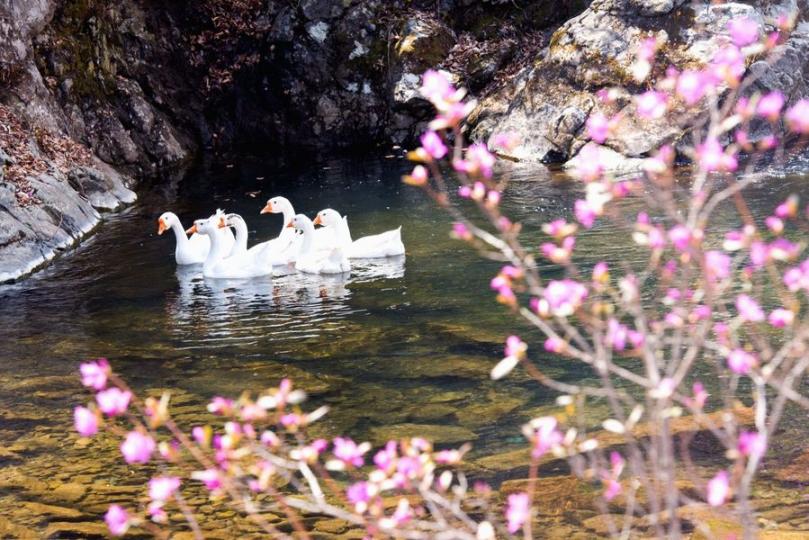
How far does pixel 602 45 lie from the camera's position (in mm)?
19875

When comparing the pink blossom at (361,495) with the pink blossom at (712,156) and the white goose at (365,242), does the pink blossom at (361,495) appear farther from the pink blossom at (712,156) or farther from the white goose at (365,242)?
the white goose at (365,242)

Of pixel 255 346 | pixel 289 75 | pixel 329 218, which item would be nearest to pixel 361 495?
pixel 255 346

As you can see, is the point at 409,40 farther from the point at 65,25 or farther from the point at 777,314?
the point at 777,314

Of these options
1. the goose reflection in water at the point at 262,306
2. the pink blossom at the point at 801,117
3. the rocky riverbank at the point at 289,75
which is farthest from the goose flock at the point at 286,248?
the pink blossom at the point at 801,117

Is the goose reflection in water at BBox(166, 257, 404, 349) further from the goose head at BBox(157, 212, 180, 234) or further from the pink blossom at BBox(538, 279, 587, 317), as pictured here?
the pink blossom at BBox(538, 279, 587, 317)

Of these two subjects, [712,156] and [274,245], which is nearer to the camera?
[712,156]

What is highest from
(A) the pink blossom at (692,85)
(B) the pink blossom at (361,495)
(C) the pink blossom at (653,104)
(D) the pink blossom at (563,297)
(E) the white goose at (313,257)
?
(A) the pink blossom at (692,85)

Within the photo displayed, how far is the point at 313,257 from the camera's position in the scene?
12.5 meters

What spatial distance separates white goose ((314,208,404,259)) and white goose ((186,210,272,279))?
103 centimetres

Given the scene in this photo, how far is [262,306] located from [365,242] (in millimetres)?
2312

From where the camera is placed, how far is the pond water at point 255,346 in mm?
6562

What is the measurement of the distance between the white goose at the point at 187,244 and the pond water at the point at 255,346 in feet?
0.79

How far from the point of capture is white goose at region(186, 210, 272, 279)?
12234mm

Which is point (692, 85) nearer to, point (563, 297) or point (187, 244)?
point (563, 297)
